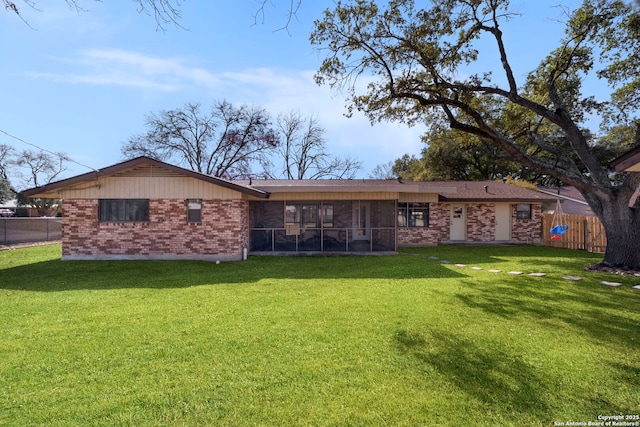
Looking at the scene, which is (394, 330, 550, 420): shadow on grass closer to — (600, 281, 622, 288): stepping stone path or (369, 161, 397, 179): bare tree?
(600, 281, 622, 288): stepping stone path

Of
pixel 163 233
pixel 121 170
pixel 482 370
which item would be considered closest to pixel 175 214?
pixel 163 233

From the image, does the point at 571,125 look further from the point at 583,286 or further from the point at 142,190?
the point at 142,190

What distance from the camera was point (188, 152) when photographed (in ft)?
102

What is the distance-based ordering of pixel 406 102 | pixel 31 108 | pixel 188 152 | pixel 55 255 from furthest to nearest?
pixel 188 152 → pixel 55 255 → pixel 406 102 → pixel 31 108

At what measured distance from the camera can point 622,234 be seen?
960cm

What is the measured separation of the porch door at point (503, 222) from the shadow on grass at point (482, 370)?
14.6 m

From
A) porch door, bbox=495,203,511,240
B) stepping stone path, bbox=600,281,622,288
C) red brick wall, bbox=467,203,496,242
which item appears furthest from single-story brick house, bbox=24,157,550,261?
stepping stone path, bbox=600,281,622,288

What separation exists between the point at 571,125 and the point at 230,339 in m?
11.0

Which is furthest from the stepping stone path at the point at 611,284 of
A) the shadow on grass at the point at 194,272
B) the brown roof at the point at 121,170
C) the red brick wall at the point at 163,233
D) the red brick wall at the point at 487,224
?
the red brick wall at the point at 163,233

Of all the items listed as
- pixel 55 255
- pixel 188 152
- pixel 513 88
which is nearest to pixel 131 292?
pixel 55 255

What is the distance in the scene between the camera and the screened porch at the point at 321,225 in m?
13.6

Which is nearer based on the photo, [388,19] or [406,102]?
[388,19]

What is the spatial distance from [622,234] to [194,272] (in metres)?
12.0

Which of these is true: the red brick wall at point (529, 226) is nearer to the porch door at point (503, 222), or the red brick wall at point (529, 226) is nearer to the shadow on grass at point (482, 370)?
the porch door at point (503, 222)
